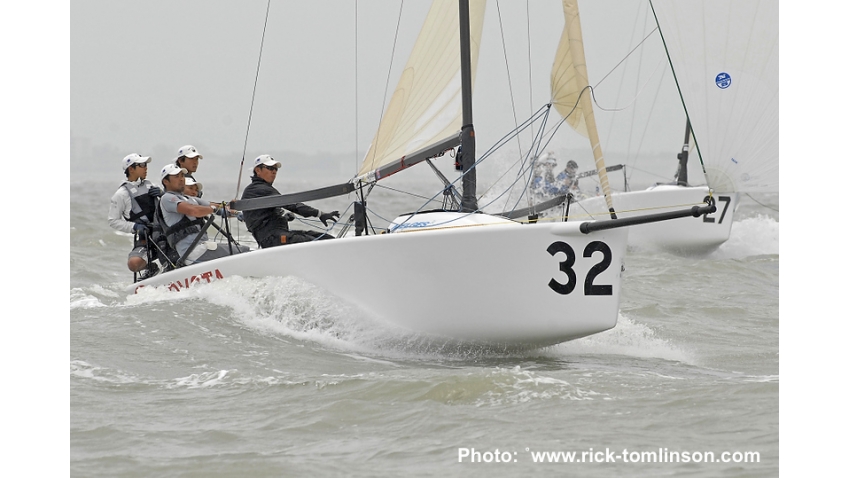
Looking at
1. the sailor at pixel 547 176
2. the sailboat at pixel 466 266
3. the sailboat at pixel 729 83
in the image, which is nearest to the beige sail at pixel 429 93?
the sailboat at pixel 466 266

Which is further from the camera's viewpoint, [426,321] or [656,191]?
[656,191]

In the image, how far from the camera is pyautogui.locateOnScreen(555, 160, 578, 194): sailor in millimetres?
13688

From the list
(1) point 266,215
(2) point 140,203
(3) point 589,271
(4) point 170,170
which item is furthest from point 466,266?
(2) point 140,203

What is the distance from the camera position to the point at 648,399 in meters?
4.82

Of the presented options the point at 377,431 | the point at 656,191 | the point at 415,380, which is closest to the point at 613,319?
the point at 415,380

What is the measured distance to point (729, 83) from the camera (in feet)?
18.3

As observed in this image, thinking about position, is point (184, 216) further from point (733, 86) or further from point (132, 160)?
point (733, 86)

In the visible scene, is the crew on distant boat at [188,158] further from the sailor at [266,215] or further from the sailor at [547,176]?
the sailor at [547,176]

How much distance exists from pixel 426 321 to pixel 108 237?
11416mm

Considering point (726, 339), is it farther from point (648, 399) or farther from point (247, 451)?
point (247, 451)

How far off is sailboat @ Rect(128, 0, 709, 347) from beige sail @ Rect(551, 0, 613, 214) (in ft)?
1.51

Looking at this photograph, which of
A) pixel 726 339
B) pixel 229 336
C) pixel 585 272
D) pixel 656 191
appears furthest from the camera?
pixel 656 191

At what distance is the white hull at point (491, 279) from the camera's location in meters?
5.69

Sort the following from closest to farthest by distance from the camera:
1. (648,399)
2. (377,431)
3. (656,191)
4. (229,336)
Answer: (377,431), (648,399), (229,336), (656,191)
